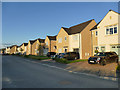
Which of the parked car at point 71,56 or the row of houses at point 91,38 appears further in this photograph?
the parked car at point 71,56

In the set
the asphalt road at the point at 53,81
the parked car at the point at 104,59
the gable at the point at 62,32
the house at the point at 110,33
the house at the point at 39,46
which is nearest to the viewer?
the asphalt road at the point at 53,81

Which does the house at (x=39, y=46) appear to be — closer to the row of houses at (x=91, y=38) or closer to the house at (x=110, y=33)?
the row of houses at (x=91, y=38)

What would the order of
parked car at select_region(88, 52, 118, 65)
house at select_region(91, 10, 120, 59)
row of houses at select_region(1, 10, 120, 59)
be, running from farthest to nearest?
1. row of houses at select_region(1, 10, 120, 59)
2. house at select_region(91, 10, 120, 59)
3. parked car at select_region(88, 52, 118, 65)

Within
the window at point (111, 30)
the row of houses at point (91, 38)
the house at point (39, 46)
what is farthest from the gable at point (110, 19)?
the house at point (39, 46)

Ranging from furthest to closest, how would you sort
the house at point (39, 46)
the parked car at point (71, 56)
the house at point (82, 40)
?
the house at point (39, 46) < the house at point (82, 40) < the parked car at point (71, 56)

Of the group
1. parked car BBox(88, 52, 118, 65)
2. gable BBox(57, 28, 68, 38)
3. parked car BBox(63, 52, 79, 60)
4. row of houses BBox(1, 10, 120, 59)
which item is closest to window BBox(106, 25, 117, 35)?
row of houses BBox(1, 10, 120, 59)

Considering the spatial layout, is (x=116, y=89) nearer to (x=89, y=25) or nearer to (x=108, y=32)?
(x=108, y=32)

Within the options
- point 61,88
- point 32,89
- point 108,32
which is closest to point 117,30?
point 108,32

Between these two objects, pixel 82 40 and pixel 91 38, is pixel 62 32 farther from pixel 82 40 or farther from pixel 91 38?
pixel 91 38

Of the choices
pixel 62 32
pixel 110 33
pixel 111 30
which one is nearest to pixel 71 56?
pixel 110 33

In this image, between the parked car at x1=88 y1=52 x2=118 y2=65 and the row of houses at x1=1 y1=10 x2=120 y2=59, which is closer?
the parked car at x1=88 y1=52 x2=118 y2=65

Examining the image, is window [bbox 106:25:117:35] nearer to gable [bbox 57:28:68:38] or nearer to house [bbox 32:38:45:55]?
gable [bbox 57:28:68:38]

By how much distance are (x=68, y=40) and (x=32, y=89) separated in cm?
2463

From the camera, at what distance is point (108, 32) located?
1838 cm
